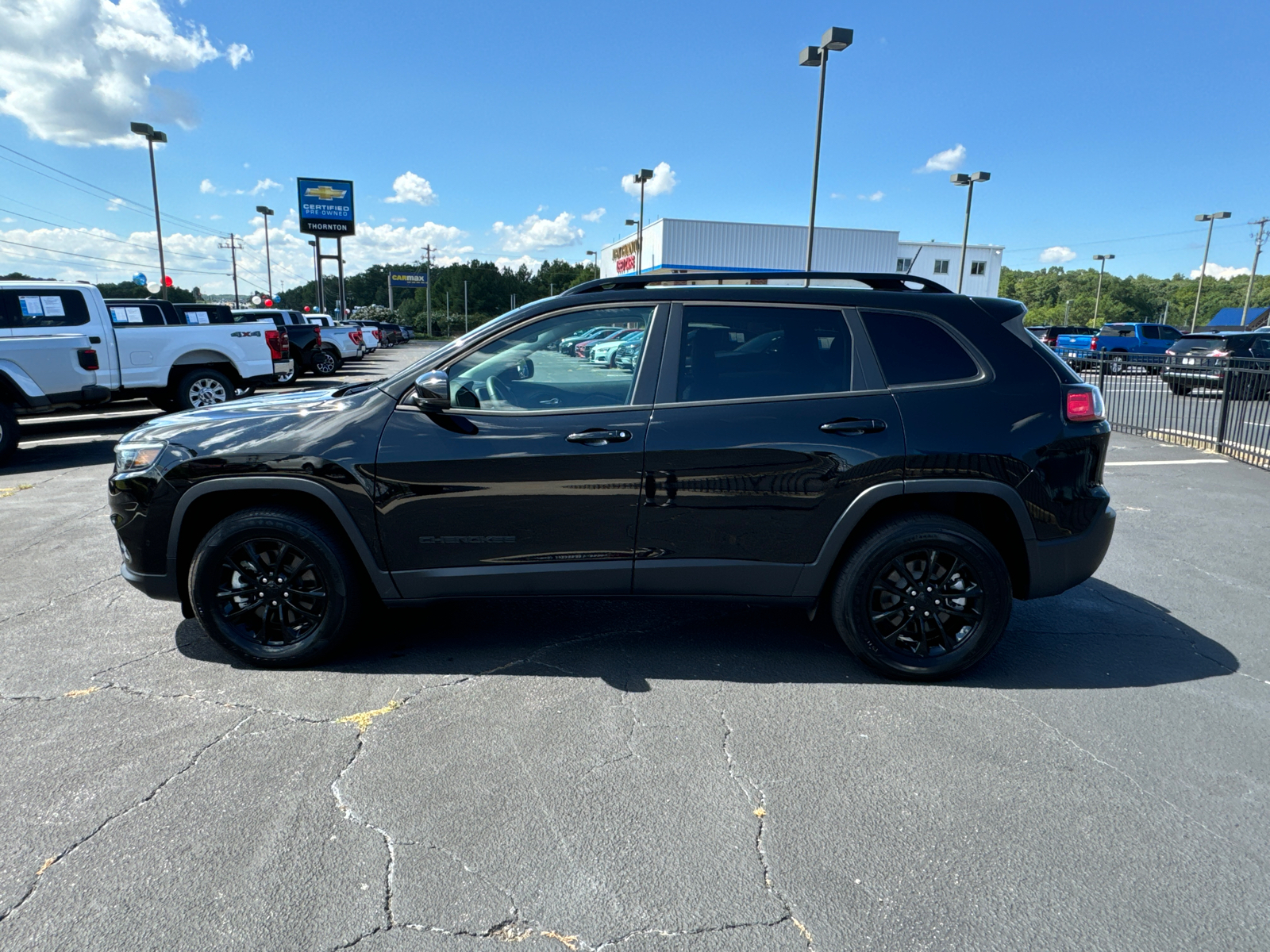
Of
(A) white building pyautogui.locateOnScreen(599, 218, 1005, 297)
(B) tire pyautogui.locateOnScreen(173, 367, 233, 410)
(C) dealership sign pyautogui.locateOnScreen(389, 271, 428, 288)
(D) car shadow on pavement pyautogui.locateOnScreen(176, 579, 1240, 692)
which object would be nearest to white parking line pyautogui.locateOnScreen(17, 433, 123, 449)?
(B) tire pyautogui.locateOnScreen(173, 367, 233, 410)

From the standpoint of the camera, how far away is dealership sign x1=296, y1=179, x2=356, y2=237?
50.4 metres

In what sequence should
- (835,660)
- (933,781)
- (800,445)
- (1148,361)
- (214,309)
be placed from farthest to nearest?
(214,309)
(1148,361)
(835,660)
(800,445)
(933,781)

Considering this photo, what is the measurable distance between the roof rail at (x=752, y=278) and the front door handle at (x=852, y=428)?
73cm

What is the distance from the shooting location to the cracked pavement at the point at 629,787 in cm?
225

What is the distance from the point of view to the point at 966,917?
225cm

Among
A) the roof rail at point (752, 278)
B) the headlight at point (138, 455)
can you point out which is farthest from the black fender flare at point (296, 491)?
the roof rail at point (752, 278)

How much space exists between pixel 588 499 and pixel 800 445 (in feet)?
3.23

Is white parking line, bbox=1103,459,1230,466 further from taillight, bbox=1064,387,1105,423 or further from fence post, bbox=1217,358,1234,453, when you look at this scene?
taillight, bbox=1064,387,1105,423

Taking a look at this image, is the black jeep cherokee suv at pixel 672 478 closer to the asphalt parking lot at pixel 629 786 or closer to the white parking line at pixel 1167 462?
the asphalt parking lot at pixel 629 786

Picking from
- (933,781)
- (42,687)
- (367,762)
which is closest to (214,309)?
(42,687)

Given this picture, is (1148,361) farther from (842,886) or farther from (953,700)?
(842,886)

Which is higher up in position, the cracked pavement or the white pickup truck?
the white pickup truck

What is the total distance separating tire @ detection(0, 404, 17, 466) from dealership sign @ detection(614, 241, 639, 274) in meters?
59.2

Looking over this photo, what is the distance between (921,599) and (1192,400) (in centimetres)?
1087
